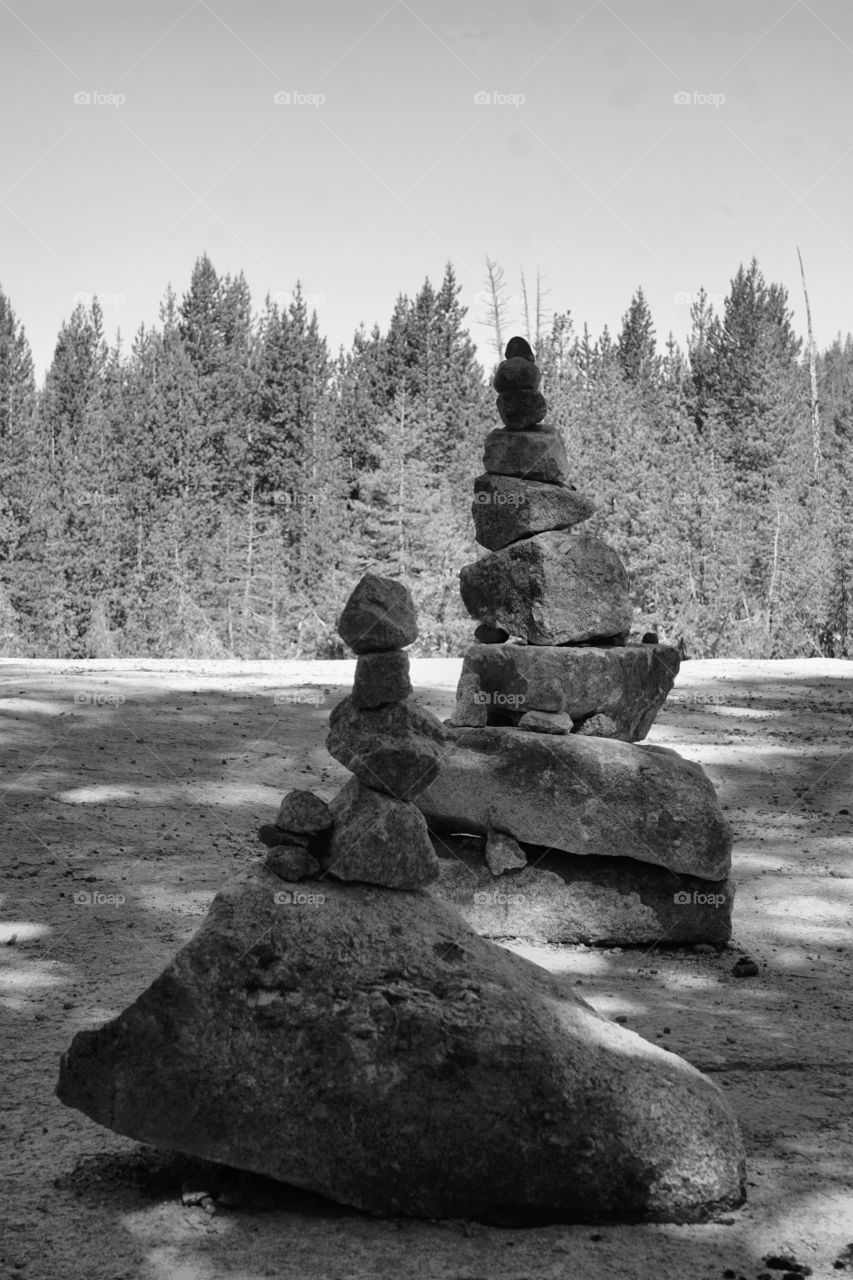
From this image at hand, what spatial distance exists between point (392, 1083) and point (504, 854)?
4.15m

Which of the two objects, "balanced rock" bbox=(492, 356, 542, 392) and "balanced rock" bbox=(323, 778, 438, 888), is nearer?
"balanced rock" bbox=(323, 778, 438, 888)

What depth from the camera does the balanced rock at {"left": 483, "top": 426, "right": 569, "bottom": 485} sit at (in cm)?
860

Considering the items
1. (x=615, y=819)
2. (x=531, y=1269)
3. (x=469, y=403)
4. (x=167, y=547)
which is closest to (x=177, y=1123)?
(x=531, y=1269)

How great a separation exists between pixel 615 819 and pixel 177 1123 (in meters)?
4.36

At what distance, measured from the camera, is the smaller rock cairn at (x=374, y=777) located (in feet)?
15.0

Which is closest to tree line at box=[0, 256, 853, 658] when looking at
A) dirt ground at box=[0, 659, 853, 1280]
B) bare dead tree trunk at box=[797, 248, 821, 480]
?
bare dead tree trunk at box=[797, 248, 821, 480]

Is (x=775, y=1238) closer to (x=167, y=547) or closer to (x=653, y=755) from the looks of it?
(x=653, y=755)

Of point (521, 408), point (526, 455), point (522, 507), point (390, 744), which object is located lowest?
point (390, 744)

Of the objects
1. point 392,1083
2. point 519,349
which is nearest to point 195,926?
point 392,1083

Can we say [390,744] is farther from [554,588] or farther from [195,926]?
[554,588]

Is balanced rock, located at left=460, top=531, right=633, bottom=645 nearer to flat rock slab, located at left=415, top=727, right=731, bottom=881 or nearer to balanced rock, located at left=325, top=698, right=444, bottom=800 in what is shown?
flat rock slab, located at left=415, top=727, right=731, bottom=881

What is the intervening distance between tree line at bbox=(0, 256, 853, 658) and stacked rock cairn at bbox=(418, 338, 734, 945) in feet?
85.0

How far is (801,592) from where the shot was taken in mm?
37594

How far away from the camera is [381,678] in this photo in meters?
5.23
